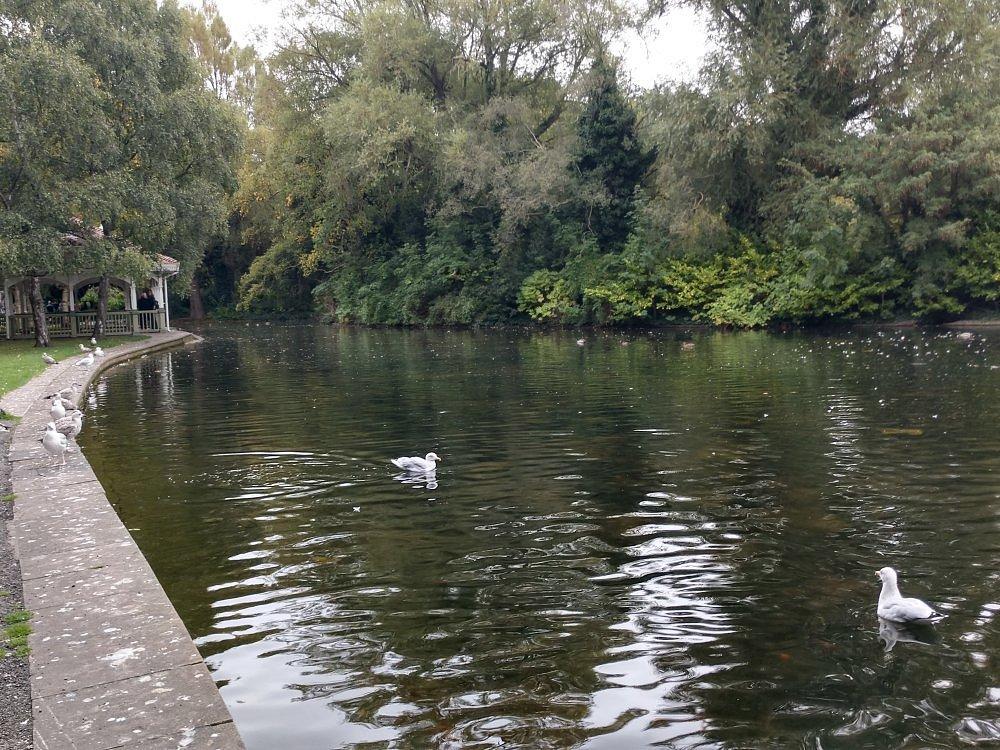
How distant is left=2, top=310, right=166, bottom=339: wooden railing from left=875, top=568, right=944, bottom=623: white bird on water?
37.9 m

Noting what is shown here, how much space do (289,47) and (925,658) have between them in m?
51.2

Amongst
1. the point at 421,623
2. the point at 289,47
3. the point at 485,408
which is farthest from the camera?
the point at 289,47

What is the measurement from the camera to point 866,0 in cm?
3362

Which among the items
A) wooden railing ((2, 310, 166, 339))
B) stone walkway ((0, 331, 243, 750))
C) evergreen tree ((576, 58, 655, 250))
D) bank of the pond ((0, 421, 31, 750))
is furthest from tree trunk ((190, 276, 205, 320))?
bank of the pond ((0, 421, 31, 750))

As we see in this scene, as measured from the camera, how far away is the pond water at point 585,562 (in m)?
5.08

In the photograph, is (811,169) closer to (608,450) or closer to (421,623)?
(608,450)

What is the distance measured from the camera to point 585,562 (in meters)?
7.57

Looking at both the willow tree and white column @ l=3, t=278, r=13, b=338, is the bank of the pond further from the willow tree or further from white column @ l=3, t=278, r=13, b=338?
white column @ l=3, t=278, r=13, b=338

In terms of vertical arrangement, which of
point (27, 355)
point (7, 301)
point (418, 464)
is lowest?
point (418, 464)

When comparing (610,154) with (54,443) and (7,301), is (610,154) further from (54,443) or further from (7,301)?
(54,443)

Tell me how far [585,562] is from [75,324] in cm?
3700

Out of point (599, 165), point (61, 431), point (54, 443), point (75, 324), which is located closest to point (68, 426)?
point (61, 431)

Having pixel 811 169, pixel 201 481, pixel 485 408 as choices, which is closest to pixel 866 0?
pixel 811 169

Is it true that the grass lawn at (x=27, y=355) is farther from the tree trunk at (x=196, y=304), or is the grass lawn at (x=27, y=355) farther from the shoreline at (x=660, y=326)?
the tree trunk at (x=196, y=304)
